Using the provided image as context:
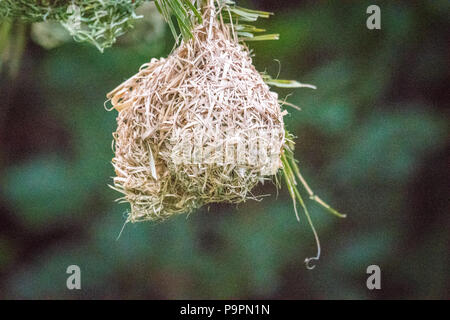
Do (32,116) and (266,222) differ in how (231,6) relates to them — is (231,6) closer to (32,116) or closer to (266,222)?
(266,222)

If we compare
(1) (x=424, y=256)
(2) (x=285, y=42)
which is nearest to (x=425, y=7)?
(2) (x=285, y=42)

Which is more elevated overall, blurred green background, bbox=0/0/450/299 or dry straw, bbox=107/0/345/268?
dry straw, bbox=107/0/345/268

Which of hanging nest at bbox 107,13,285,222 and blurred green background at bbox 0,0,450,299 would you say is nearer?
hanging nest at bbox 107,13,285,222

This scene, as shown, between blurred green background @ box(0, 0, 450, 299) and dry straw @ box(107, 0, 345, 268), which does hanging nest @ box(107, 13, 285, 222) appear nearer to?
dry straw @ box(107, 0, 345, 268)

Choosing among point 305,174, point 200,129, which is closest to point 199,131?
point 200,129

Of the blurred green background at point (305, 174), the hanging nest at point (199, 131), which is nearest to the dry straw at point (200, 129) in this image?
the hanging nest at point (199, 131)

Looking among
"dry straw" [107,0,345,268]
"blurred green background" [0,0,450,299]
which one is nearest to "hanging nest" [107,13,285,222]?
"dry straw" [107,0,345,268]
